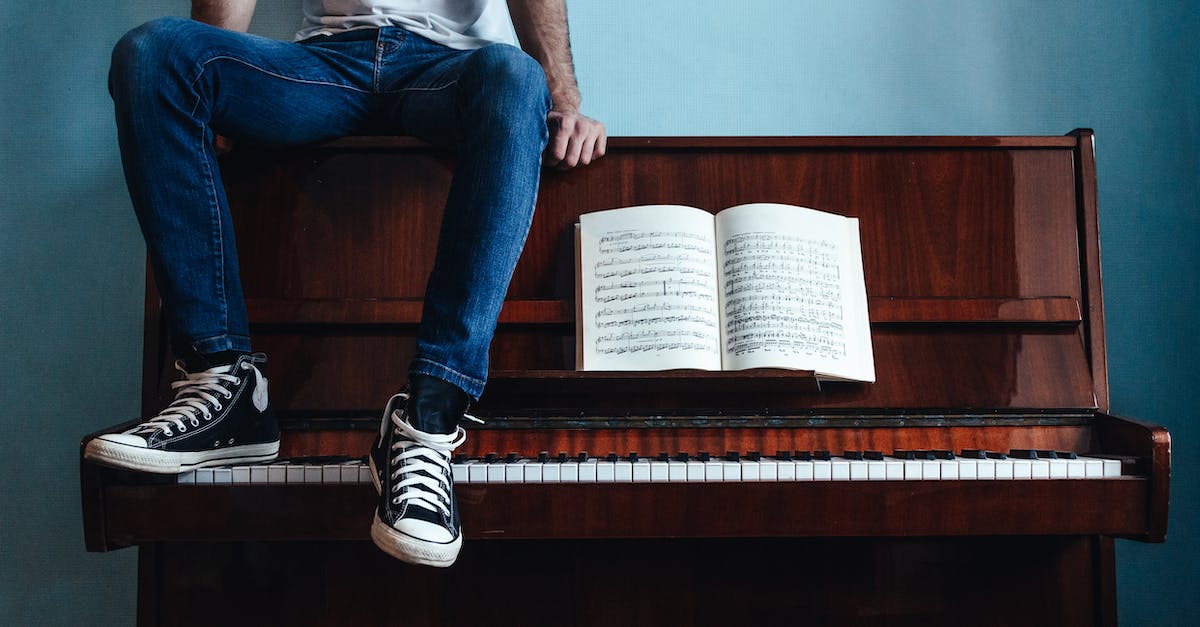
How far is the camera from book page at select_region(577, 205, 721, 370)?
4.11 feet

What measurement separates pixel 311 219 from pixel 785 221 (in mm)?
771

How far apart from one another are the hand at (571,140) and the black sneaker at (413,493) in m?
0.52

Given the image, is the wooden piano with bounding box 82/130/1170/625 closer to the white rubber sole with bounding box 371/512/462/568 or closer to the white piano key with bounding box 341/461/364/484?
the white piano key with bounding box 341/461/364/484

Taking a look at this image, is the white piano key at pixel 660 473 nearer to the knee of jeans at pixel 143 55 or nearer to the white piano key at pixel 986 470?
the white piano key at pixel 986 470

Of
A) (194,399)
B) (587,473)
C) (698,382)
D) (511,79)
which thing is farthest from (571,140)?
(194,399)

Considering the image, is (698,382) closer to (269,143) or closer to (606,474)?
(606,474)

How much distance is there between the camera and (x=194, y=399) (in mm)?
1114

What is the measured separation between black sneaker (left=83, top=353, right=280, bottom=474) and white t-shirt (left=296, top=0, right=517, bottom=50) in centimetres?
62

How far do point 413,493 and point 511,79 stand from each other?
582 mm

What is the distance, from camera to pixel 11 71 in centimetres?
181

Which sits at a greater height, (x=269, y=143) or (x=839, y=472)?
(x=269, y=143)

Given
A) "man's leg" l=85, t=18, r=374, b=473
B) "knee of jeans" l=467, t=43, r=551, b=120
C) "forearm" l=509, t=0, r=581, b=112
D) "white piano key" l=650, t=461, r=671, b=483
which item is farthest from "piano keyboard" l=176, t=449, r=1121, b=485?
"forearm" l=509, t=0, r=581, b=112

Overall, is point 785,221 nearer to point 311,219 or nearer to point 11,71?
point 311,219

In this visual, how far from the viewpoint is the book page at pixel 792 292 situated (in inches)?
49.6
